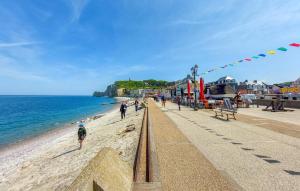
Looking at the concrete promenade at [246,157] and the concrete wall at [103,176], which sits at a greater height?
the concrete wall at [103,176]

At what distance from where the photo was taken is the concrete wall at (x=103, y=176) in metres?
2.47

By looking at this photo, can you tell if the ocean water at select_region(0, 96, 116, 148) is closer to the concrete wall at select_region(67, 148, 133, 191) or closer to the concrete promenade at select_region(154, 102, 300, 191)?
the concrete promenade at select_region(154, 102, 300, 191)

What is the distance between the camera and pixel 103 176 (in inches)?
106

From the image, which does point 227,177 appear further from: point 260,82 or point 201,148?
point 260,82

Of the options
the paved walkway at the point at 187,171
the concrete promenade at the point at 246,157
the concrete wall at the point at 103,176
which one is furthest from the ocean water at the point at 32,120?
the concrete wall at the point at 103,176

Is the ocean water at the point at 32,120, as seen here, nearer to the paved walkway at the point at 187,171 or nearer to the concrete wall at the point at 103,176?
the paved walkway at the point at 187,171

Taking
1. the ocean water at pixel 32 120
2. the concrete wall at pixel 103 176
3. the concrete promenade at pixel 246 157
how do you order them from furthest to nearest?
the ocean water at pixel 32 120 < the concrete promenade at pixel 246 157 < the concrete wall at pixel 103 176

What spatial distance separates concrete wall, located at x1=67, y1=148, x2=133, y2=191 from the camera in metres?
2.47

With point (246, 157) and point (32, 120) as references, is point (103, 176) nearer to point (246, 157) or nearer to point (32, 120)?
point (246, 157)

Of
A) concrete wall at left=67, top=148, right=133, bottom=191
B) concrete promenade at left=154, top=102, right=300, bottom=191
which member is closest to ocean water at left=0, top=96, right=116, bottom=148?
concrete promenade at left=154, top=102, right=300, bottom=191

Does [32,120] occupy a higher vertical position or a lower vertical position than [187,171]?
lower

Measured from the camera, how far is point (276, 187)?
396 cm

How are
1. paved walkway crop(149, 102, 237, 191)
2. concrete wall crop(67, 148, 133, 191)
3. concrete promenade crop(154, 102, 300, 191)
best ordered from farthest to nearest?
concrete promenade crop(154, 102, 300, 191), paved walkway crop(149, 102, 237, 191), concrete wall crop(67, 148, 133, 191)

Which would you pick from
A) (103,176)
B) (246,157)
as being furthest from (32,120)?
(103,176)
